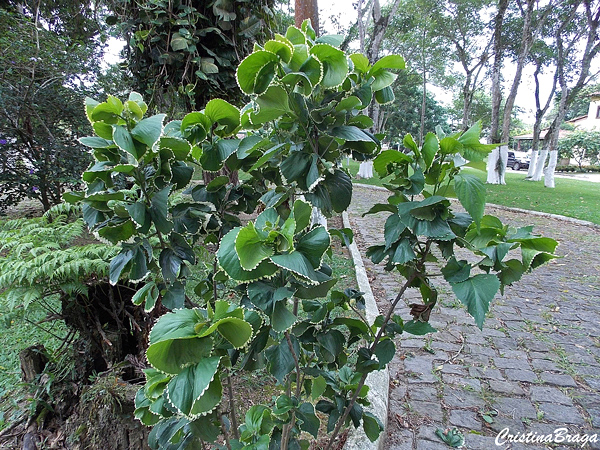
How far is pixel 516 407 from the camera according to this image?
2566 millimetres

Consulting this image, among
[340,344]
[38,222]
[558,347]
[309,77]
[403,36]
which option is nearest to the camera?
[309,77]

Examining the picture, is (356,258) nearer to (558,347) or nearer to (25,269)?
(558,347)

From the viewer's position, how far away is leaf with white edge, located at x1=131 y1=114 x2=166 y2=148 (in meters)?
0.87

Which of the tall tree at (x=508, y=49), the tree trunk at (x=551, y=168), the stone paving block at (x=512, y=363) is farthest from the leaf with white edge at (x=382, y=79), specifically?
the tree trunk at (x=551, y=168)

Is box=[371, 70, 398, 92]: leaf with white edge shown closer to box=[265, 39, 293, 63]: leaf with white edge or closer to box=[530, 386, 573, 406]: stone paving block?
box=[265, 39, 293, 63]: leaf with white edge

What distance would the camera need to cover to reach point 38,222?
10.3ft

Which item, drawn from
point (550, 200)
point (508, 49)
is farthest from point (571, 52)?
point (550, 200)

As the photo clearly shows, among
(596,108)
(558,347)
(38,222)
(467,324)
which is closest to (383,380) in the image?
(467,324)

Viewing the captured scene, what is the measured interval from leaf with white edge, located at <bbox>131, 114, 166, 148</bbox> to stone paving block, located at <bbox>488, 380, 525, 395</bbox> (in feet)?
9.97

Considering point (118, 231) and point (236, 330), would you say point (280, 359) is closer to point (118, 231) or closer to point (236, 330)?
point (236, 330)

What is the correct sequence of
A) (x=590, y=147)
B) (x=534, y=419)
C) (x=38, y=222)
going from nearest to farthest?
(x=534, y=419) → (x=38, y=222) → (x=590, y=147)

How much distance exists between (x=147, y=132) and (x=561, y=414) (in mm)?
3141

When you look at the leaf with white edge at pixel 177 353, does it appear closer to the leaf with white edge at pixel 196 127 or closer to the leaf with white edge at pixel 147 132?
the leaf with white edge at pixel 147 132

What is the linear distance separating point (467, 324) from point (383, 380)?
5.48 ft
